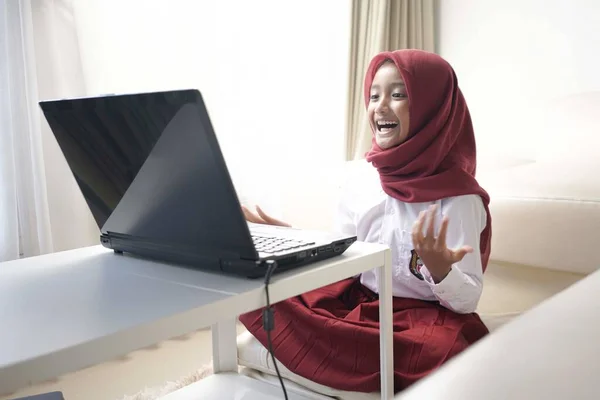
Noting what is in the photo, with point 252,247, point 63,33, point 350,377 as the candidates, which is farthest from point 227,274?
point 63,33

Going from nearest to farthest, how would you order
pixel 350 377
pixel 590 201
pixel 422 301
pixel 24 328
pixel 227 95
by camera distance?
pixel 24 328 → pixel 350 377 → pixel 422 301 → pixel 590 201 → pixel 227 95

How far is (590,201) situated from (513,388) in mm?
1184

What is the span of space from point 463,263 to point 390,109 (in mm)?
404

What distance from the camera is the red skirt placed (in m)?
1.00

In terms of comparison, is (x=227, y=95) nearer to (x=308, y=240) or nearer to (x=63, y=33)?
(x=63, y=33)

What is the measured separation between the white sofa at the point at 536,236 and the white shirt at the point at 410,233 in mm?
179

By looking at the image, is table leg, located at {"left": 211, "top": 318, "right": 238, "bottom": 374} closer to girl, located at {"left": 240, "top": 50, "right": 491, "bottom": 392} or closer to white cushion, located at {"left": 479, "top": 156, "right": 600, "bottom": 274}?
girl, located at {"left": 240, "top": 50, "right": 491, "bottom": 392}

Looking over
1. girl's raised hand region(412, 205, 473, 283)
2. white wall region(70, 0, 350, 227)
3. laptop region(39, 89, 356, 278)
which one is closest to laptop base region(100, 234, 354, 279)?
laptop region(39, 89, 356, 278)

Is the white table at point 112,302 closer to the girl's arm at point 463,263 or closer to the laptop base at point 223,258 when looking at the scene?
the laptop base at point 223,258

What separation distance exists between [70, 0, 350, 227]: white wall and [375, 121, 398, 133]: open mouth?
624 mm

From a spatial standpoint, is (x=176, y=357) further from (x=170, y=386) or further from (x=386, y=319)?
(x=386, y=319)

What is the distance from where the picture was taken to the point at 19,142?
5.14ft

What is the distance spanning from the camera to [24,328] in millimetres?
538

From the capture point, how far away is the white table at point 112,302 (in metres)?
0.48
